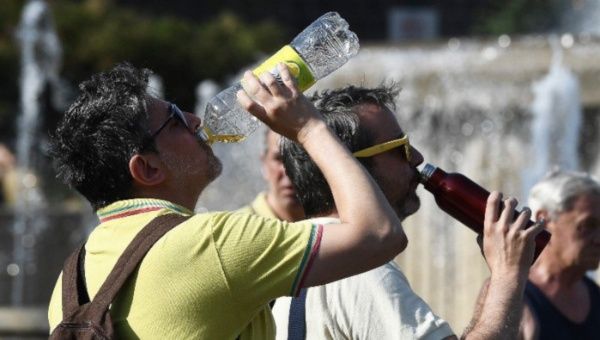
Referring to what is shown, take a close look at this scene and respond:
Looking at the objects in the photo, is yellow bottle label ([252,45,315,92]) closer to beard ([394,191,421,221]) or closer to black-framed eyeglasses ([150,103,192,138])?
black-framed eyeglasses ([150,103,192,138])

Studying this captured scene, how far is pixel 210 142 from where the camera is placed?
10.3 feet

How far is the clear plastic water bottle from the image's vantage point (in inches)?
126

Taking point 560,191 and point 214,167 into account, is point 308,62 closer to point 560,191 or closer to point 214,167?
point 214,167

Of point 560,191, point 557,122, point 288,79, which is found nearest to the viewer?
point 288,79

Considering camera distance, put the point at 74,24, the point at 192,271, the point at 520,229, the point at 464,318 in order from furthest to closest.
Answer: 1. the point at 74,24
2. the point at 464,318
3. the point at 520,229
4. the point at 192,271

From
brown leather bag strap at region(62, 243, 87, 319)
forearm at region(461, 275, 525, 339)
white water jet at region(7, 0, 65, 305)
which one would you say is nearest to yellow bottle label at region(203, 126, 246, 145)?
brown leather bag strap at region(62, 243, 87, 319)

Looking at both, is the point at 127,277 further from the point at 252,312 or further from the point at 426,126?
the point at 426,126

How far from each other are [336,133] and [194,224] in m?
0.60

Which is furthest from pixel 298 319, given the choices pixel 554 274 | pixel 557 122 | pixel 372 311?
pixel 557 122

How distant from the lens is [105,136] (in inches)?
119

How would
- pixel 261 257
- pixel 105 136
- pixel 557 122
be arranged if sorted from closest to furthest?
1. pixel 261 257
2. pixel 105 136
3. pixel 557 122

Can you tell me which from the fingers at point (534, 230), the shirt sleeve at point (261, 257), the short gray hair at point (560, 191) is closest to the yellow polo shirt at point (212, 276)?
the shirt sleeve at point (261, 257)

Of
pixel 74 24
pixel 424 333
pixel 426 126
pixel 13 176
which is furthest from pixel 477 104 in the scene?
pixel 74 24

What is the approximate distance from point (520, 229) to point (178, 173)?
2.38 ft
